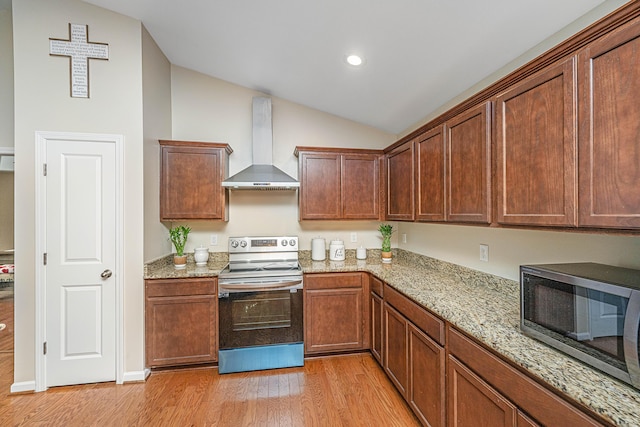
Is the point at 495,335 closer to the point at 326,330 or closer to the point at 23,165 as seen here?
the point at 326,330

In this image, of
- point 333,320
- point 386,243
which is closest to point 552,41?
point 386,243

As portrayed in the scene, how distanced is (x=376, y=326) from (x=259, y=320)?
1.09 meters

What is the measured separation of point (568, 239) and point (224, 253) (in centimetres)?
301

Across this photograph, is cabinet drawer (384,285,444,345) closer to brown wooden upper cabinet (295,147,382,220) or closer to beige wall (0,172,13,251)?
brown wooden upper cabinet (295,147,382,220)

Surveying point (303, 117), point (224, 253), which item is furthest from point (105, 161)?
point (303, 117)

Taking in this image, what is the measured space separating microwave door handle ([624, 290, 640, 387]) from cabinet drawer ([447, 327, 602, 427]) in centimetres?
19

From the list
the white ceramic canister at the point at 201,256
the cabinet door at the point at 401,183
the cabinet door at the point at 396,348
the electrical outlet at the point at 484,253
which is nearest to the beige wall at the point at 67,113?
the white ceramic canister at the point at 201,256

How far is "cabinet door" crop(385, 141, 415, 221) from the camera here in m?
2.59

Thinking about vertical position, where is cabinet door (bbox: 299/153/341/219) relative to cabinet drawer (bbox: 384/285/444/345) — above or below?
above

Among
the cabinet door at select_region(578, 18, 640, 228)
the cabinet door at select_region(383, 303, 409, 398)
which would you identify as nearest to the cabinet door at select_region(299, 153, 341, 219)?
the cabinet door at select_region(383, 303, 409, 398)

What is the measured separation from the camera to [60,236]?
2.34 meters

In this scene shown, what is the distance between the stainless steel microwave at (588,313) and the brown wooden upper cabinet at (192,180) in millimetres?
2625

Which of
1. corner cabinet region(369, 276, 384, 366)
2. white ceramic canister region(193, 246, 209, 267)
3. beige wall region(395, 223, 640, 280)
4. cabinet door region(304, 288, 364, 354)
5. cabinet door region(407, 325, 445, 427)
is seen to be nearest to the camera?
beige wall region(395, 223, 640, 280)

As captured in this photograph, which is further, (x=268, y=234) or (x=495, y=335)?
(x=268, y=234)
